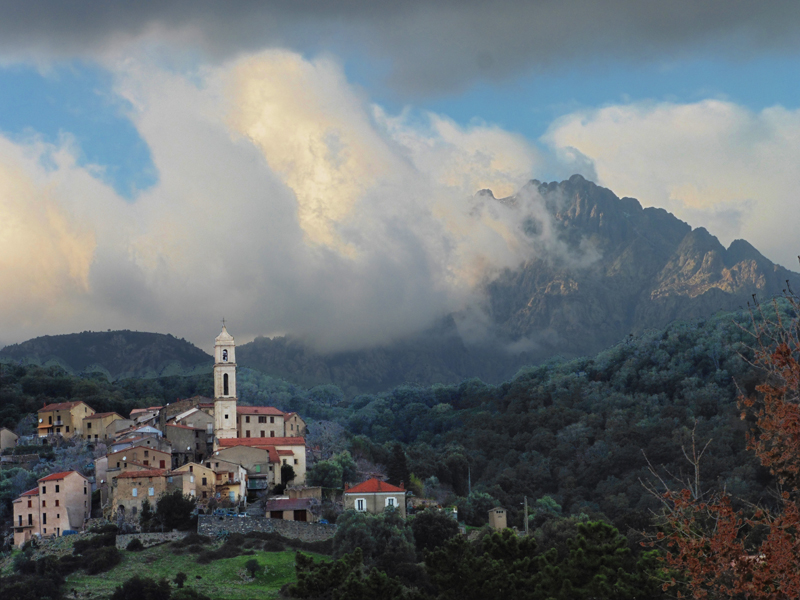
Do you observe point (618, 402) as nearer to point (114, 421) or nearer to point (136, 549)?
point (114, 421)

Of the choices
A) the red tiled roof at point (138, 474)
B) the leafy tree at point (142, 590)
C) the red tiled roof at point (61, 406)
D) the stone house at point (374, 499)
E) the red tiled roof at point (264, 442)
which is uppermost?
the red tiled roof at point (61, 406)

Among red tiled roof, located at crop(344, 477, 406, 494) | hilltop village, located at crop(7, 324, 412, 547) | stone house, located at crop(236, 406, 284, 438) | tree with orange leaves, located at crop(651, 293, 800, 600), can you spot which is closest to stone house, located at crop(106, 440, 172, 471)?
hilltop village, located at crop(7, 324, 412, 547)

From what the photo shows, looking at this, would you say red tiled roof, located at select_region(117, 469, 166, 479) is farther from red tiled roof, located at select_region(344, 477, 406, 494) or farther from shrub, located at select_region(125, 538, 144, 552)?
red tiled roof, located at select_region(344, 477, 406, 494)

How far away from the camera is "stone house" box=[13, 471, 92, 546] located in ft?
216

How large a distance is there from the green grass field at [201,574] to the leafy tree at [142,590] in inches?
34.2

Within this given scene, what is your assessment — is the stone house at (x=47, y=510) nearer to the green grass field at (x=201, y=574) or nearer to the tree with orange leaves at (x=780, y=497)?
the green grass field at (x=201, y=574)

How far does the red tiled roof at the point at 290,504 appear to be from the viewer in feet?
221

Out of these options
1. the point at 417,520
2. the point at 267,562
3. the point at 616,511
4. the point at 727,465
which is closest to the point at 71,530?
the point at 267,562

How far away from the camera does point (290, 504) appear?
223 ft

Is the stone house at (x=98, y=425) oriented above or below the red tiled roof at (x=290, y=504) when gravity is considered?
above

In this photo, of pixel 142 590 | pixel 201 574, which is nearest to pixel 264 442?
pixel 201 574

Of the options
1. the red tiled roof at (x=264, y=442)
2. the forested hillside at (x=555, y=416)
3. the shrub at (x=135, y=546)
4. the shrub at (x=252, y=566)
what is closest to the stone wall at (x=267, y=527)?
the shrub at (x=135, y=546)

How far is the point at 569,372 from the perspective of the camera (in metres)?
140

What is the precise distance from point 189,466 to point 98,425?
2553 cm
